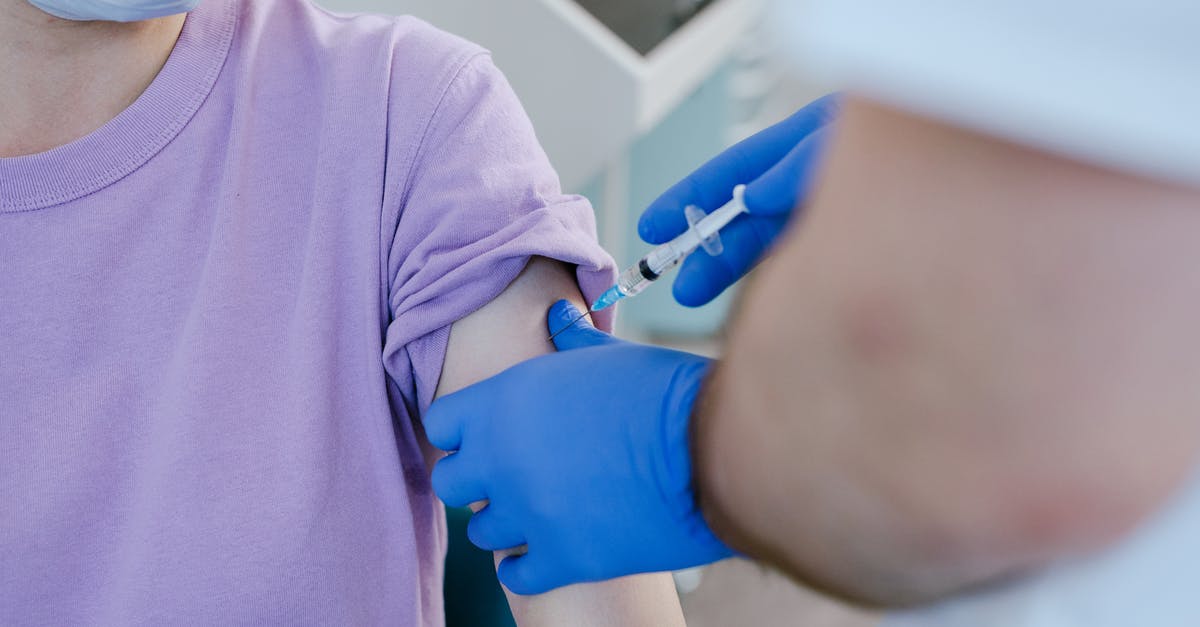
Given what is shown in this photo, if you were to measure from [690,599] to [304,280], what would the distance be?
1.78 meters

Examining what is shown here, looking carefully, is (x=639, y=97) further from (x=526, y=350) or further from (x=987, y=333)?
(x=987, y=333)

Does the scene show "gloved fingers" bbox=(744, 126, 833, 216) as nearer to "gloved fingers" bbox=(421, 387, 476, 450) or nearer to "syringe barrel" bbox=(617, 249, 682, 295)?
"syringe barrel" bbox=(617, 249, 682, 295)

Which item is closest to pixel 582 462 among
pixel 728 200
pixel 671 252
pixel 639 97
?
pixel 671 252

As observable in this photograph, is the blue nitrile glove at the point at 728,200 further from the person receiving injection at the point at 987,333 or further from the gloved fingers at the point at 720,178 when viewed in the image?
the person receiving injection at the point at 987,333

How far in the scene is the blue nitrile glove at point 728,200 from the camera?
1016mm

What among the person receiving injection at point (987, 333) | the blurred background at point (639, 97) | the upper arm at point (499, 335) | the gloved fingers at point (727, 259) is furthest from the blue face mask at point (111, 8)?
the blurred background at point (639, 97)

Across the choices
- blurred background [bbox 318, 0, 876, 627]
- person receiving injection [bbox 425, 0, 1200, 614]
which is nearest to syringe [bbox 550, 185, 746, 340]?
person receiving injection [bbox 425, 0, 1200, 614]

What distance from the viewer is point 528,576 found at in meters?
0.93

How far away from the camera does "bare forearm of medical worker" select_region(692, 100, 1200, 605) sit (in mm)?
423

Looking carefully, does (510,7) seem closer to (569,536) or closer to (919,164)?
(569,536)

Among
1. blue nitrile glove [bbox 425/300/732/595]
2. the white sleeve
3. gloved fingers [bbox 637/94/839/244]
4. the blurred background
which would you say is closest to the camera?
the white sleeve

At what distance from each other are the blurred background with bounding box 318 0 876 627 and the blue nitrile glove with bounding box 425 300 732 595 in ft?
2.71

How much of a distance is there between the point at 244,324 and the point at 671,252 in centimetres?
43

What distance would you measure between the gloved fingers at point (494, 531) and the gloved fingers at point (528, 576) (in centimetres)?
2
